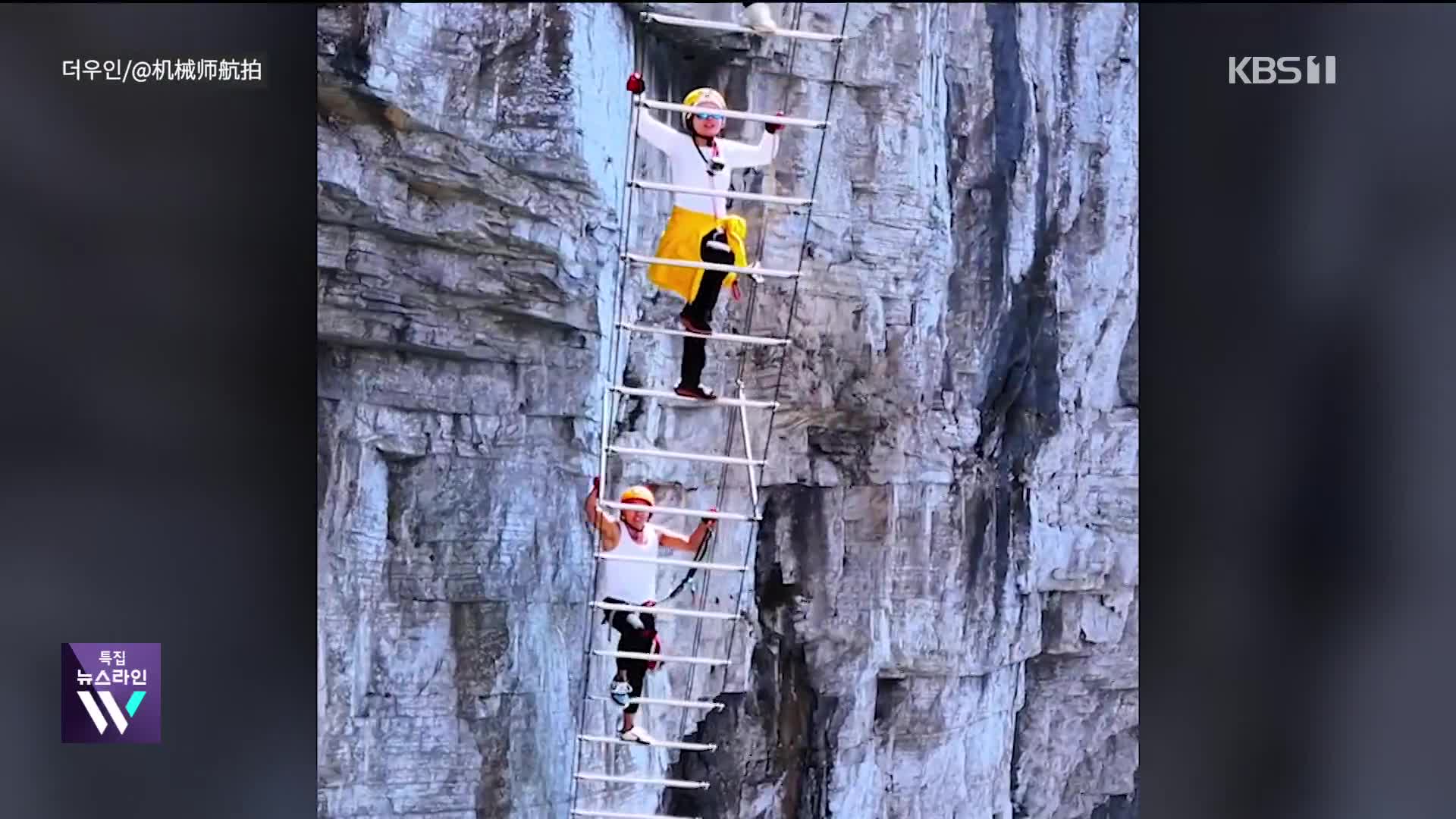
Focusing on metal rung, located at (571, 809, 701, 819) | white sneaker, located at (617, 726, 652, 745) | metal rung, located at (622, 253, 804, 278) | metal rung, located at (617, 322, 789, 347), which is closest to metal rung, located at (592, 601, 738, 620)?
white sneaker, located at (617, 726, 652, 745)

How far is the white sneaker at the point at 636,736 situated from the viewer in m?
3.16

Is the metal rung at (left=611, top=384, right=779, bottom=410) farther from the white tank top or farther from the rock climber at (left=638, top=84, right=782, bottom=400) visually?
the white tank top

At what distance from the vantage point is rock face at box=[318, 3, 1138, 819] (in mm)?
3270

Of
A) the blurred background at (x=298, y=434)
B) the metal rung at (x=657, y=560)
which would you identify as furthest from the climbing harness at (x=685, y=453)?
the blurred background at (x=298, y=434)

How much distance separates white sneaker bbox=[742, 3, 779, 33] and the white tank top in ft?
3.39

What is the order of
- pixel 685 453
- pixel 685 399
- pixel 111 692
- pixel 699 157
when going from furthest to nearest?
pixel 685 453
pixel 685 399
pixel 699 157
pixel 111 692

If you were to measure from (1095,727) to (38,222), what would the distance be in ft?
7.89

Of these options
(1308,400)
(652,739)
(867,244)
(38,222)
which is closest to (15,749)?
(38,222)

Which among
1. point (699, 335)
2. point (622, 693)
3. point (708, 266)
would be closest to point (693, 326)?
point (699, 335)

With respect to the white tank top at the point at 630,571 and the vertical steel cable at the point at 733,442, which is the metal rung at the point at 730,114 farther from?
the white tank top at the point at 630,571

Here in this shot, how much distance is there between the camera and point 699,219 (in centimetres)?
315

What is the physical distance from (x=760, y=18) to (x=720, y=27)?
0.27 feet

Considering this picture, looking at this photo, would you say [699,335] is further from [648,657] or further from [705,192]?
[648,657]

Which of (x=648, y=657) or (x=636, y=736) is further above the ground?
(x=648, y=657)
